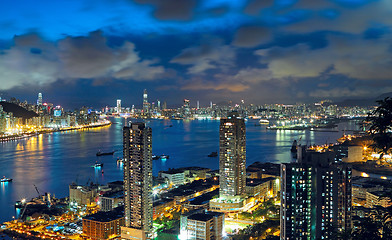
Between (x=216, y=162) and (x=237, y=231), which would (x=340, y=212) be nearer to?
(x=237, y=231)

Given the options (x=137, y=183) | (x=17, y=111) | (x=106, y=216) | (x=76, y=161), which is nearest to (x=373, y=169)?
(x=137, y=183)

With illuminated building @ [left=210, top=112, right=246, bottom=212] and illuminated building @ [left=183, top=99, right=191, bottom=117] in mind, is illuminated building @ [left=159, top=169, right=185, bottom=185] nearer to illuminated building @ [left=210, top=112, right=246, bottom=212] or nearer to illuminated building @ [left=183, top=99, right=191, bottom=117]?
illuminated building @ [left=210, top=112, right=246, bottom=212]

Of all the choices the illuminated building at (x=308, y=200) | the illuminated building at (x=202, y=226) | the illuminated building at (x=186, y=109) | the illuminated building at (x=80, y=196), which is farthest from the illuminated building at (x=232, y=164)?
the illuminated building at (x=186, y=109)

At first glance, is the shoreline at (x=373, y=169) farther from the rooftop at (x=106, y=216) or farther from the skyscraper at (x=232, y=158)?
the rooftop at (x=106, y=216)

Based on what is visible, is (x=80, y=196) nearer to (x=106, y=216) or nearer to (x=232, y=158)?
(x=106, y=216)

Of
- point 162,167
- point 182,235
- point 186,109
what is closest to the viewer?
point 182,235

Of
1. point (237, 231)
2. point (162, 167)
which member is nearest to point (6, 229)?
point (237, 231)
